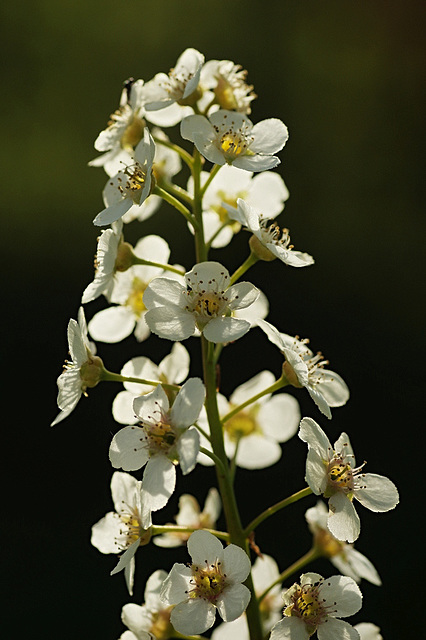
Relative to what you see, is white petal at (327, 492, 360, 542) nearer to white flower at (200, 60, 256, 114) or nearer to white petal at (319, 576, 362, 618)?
white petal at (319, 576, 362, 618)

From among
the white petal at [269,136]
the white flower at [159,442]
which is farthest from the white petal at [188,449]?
the white petal at [269,136]

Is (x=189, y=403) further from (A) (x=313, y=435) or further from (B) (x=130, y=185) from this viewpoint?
(B) (x=130, y=185)

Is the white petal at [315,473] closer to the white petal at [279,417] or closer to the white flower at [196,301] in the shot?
the white flower at [196,301]

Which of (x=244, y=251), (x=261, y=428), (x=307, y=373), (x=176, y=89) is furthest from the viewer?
(x=244, y=251)

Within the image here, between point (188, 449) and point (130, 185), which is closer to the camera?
point (188, 449)

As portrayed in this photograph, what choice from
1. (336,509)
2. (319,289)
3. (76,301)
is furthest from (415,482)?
(336,509)

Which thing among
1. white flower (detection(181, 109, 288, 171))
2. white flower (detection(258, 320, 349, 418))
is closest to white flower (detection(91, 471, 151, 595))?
white flower (detection(258, 320, 349, 418))

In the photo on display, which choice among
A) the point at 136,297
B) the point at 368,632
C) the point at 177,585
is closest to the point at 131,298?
the point at 136,297
